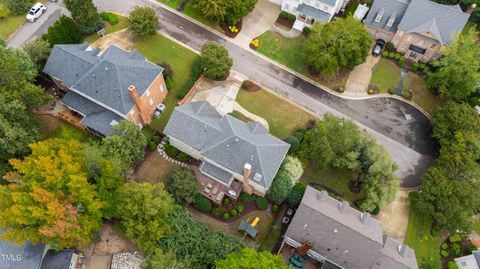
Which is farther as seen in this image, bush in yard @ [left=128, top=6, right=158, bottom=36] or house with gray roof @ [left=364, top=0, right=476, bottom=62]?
house with gray roof @ [left=364, top=0, right=476, bottom=62]

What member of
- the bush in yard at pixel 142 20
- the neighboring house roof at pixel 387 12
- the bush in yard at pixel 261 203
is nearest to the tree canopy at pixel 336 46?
the neighboring house roof at pixel 387 12

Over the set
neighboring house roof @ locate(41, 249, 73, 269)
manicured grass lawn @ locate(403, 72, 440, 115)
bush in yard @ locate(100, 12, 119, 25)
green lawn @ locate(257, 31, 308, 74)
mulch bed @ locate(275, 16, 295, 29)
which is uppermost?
mulch bed @ locate(275, 16, 295, 29)

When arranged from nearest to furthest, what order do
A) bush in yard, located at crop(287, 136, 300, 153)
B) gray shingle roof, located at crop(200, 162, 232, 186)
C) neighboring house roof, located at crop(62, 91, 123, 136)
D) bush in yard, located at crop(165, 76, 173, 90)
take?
1. gray shingle roof, located at crop(200, 162, 232, 186)
2. neighboring house roof, located at crop(62, 91, 123, 136)
3. bush in yard, located at crop(287, 136, 300, 153)
4. bush in yard, located at crop(165, 76, 173, 90)

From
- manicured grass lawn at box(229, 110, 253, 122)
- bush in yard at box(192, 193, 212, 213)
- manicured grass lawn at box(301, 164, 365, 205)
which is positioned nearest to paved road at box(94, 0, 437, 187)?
manicured grass lawn at box(229, 110, 253, 122)

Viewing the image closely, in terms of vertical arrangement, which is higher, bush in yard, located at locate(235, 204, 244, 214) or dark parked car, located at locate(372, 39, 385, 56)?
dark parked car, located at locate(372, 39, 385, 56)

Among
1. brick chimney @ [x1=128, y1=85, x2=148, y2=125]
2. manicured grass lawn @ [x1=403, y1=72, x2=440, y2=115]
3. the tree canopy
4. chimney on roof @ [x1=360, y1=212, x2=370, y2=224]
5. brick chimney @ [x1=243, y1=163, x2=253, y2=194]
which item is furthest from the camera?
manicured grass lawn @ [x1=403, y1=72, x2=440, y2=115]

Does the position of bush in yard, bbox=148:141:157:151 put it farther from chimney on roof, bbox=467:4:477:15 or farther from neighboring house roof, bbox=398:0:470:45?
chimney on roof, bbox=467:4:477:15
